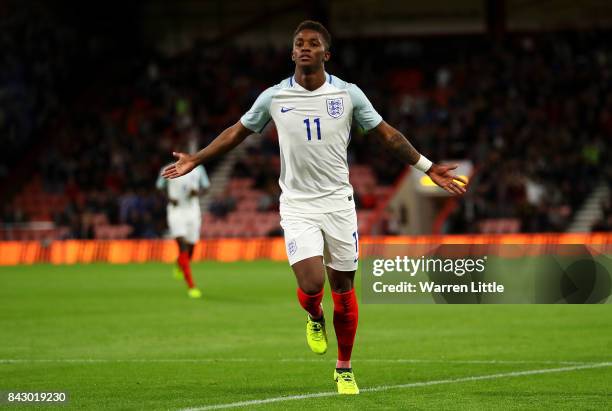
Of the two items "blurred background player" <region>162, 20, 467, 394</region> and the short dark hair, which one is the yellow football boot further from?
the short dark hair

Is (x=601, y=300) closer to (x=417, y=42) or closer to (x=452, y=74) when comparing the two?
(x=452, y=74)

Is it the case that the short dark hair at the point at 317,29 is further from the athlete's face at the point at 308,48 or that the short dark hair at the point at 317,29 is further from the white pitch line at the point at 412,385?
the white pitch line at the point at 412,385

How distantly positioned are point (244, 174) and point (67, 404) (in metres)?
32.6

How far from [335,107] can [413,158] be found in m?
0.75

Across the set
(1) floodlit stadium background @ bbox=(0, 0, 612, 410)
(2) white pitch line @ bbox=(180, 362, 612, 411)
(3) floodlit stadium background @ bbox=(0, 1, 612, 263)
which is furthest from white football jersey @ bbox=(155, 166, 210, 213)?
(3) floodlit stadium background @ bbox=(0, 1, 612, 263)

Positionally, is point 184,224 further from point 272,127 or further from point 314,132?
point 272,127

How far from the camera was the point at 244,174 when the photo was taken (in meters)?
41.9

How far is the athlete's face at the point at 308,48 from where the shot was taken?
9.71m


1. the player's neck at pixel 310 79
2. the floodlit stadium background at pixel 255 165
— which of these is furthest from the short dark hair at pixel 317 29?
the floodlit stadium background at pixel 255 165

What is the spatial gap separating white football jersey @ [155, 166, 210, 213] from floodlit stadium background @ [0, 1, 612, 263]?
15005 mm

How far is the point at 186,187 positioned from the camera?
904 inches

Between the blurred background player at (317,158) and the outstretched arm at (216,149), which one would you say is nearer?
the blurred background player at (317,158)

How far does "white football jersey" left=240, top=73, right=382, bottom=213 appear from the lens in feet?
32.2

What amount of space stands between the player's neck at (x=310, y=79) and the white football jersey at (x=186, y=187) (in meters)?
12.8
